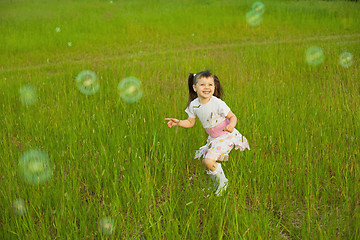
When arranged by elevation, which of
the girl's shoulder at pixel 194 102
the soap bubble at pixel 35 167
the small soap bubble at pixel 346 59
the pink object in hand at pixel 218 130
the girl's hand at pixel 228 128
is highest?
the small soap bubble at pixel 346 59

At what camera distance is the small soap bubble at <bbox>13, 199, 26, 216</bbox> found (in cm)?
236

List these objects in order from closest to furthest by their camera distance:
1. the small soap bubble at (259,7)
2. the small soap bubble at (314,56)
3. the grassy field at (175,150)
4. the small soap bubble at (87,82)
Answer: the grassy field at (175,150), the small soap bubble at (87,82), the small soap bubble at (314,56), the small soap bubble at (259,7)

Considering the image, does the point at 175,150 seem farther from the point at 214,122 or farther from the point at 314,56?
the point at 314,56

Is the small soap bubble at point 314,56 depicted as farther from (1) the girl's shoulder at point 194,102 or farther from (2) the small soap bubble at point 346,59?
(1) the girl's shoulder at point 194,102

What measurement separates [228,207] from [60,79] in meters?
Answer: 4.84

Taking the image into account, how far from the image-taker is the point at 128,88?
17.5 feet

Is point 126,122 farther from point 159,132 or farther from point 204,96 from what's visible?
point 204,96

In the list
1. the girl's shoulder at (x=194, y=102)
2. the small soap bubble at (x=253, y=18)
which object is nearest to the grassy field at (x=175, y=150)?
the girl's shoulder at (x=194, y=102)

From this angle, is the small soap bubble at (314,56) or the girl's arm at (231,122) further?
the small soap bubble at (314,56)

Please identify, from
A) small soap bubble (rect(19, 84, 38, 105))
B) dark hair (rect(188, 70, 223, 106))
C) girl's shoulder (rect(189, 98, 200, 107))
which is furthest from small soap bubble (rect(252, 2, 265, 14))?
girl's shoulder (rect(189, 98, 200, 107))

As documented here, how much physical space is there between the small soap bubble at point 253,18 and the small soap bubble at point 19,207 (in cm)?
1192

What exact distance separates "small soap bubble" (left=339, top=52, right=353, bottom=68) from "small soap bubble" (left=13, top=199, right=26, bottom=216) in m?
6.24

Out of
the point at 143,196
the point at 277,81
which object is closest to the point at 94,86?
the point at 277,81

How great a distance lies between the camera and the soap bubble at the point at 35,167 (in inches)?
104
